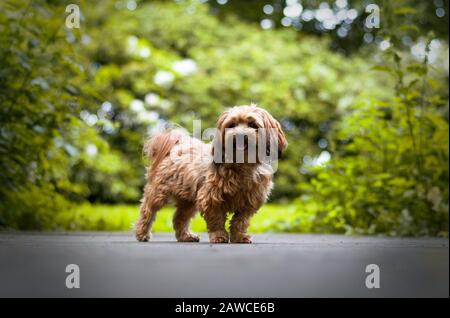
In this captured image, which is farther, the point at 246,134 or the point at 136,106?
the point at 136,106

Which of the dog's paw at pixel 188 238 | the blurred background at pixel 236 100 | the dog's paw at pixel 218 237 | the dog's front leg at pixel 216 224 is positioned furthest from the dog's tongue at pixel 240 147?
the blurred background at pixel 236 100

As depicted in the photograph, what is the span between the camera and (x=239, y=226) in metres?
5.16

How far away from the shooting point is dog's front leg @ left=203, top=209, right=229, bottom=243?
16.6 ft

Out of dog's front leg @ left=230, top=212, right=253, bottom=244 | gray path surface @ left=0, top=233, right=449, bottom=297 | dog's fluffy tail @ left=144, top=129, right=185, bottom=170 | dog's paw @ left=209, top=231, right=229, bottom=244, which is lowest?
gray path surface @ left=0, top=233, right=449, bottom=297

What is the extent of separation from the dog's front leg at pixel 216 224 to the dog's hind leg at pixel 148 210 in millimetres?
598

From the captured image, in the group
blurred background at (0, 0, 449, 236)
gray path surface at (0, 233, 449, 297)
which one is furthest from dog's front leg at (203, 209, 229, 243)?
blurred background at (0, 0, 449, 236)

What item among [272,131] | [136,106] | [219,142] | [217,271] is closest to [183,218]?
[219,142]

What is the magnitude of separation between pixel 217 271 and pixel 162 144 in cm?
240

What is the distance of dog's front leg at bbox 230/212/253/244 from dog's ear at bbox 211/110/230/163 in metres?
0.43

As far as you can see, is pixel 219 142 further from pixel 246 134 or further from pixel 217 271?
pixel 217 271

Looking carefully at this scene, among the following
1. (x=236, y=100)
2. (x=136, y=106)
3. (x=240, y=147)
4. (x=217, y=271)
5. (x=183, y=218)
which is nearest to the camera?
(x=217, y=271)

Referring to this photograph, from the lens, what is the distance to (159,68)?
15.5 m

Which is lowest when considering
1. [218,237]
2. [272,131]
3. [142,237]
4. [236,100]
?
[218,237]

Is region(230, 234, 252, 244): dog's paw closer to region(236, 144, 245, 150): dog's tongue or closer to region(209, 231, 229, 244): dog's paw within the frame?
region(209, 231, 229, 244): dog's paw
